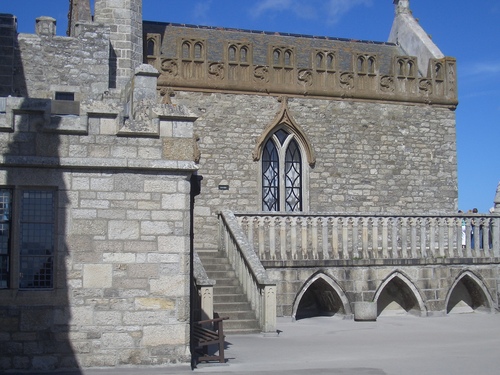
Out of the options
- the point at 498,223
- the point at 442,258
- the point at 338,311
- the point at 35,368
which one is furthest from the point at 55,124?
the point at 498,223

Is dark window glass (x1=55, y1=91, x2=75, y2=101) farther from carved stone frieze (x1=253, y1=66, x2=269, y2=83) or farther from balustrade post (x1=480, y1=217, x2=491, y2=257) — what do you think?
balustrade post (x1=480, y1=217, x2=491, y2=257)

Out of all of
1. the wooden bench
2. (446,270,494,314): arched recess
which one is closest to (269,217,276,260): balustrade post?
(446,270,494,314): arched recess

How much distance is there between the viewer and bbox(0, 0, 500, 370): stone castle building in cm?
1042

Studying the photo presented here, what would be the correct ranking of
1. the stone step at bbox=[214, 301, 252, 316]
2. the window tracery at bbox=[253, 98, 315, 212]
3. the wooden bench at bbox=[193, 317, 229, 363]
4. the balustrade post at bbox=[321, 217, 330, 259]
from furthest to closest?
the window tracery at bbox=[253, 98, 315, 212] → the balustrade post at bbox=[321, 217, 330, 259] → the stone step at bbox=[214, 301, 252, 316] → the wooden bench at bbox=[193, 317, 229, 363]

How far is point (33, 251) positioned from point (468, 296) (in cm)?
1270

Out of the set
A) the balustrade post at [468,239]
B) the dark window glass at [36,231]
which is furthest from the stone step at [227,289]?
the balustrade post at [468,239]

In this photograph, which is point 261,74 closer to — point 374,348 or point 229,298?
point 229,298

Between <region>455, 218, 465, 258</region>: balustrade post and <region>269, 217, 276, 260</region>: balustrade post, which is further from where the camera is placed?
<region>455, 218, 465, 258</region>: balustrade post

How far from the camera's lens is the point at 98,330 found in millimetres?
10352

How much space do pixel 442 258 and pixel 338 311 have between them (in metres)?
2.83

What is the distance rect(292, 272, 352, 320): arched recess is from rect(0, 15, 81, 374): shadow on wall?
7.98 meters

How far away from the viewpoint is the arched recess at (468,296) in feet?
63.2

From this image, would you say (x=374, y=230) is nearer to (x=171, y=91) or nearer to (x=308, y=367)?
(x=171, y=91)

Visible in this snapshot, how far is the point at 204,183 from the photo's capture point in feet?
67.5
